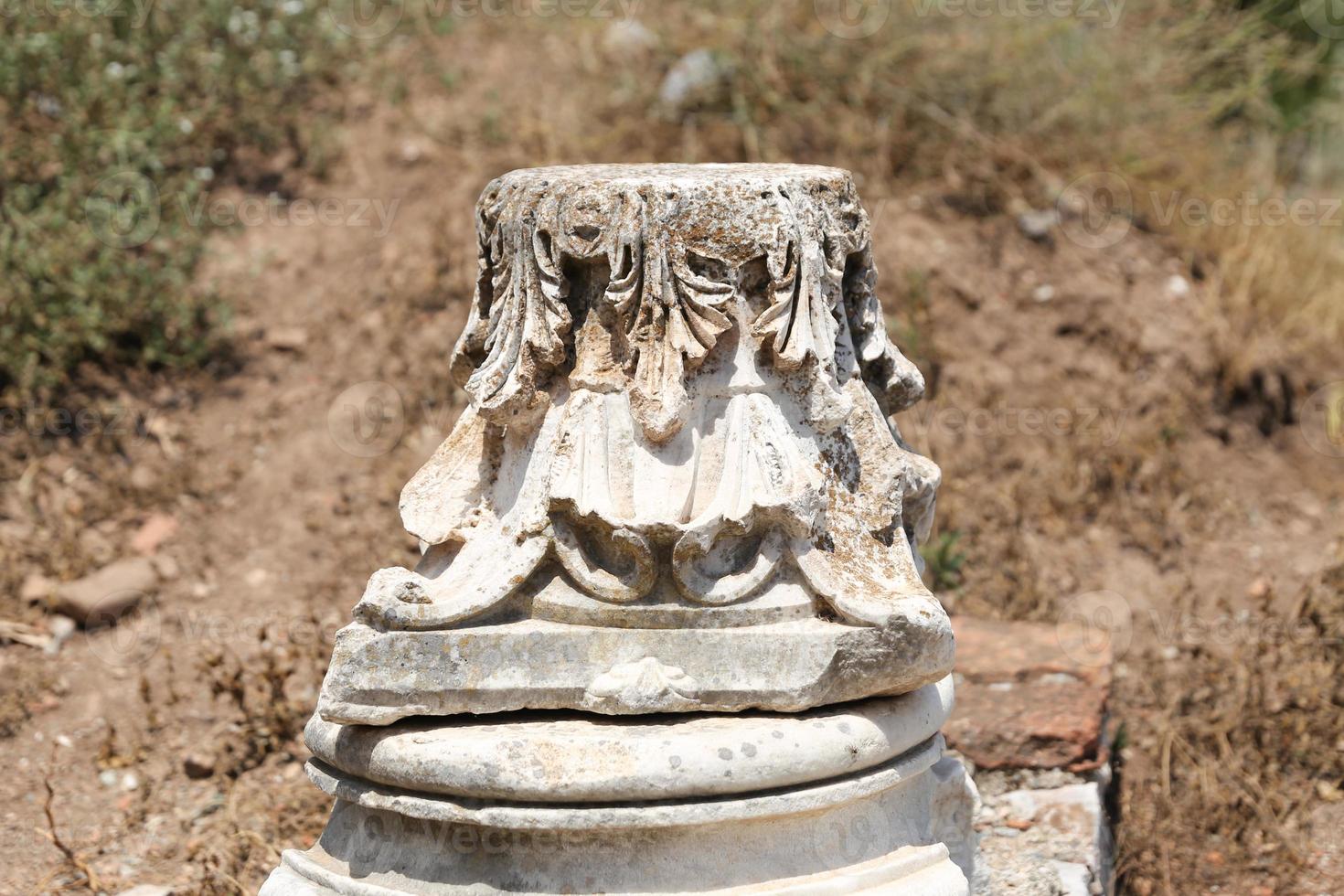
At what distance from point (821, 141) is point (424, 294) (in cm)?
197

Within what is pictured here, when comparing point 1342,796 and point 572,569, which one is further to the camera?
point 1342,796

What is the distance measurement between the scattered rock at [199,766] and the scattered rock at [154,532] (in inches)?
51.3

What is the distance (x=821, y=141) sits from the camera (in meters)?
7.03

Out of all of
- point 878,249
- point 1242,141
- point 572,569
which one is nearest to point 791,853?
point 572,569

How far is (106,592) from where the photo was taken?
531 cm

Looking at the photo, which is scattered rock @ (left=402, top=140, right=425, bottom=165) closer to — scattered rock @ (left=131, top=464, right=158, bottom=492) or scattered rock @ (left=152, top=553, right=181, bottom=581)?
scattered rock @ (left=131, top=464, right=158, bottom=492)

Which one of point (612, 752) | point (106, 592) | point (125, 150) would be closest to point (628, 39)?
point (125, 150)

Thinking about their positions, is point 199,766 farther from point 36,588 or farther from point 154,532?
point 154,532

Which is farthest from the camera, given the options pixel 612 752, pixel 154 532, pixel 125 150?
pixel 125 150

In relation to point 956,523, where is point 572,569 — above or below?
above

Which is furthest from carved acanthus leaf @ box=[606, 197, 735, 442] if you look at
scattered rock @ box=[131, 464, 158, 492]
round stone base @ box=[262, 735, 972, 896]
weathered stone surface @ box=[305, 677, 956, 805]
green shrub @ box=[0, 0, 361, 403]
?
green shrub @ box=[0, 0, 361, 403]

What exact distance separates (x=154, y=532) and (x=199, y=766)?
4.67 feet

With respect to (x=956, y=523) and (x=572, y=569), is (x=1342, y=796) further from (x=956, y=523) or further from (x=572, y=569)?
(x=572, y=569)

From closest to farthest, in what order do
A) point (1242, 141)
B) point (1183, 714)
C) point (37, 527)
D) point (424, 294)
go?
point (1183, 714) → point (37, 527) → point (424, 294) → point (1242, 141)
